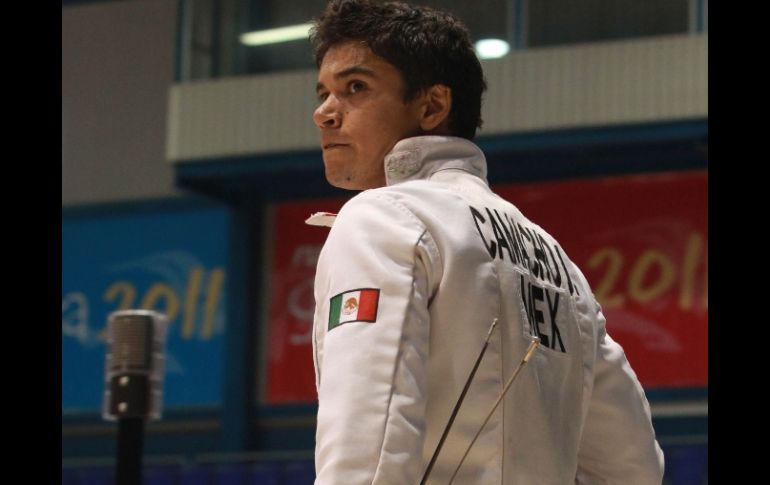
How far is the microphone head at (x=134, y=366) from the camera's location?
4.91 meters

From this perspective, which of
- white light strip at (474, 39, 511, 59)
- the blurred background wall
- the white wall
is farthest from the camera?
the white wall

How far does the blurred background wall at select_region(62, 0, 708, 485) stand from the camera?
12555mm

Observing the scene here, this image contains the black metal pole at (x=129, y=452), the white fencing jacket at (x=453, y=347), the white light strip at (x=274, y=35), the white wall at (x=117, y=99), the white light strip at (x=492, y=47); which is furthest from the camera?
the white wall at (x=117, y=99)

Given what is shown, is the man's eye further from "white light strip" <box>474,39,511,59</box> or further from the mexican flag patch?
"white light strip" <box>474,39,511,59</box>

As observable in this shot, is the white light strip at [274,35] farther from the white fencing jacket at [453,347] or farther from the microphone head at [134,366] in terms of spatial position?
the white fencing jacket at [453,347]

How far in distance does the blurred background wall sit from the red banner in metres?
0.02

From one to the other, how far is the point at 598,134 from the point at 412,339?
10.6 m

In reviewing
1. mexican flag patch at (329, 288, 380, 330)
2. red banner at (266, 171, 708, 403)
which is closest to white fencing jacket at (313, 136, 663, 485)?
mexican flag patch at (329, 288, 380, 330)

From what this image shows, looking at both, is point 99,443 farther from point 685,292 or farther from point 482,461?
point 482,461

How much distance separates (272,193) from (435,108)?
12016 millimetres

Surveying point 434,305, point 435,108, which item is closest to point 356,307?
point 434,305

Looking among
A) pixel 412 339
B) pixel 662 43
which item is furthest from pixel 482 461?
pixel 662 43

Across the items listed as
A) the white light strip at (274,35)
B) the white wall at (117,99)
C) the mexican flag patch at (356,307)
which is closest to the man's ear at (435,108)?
the mexican flag patch at (356,307)

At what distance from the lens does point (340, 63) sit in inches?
105
